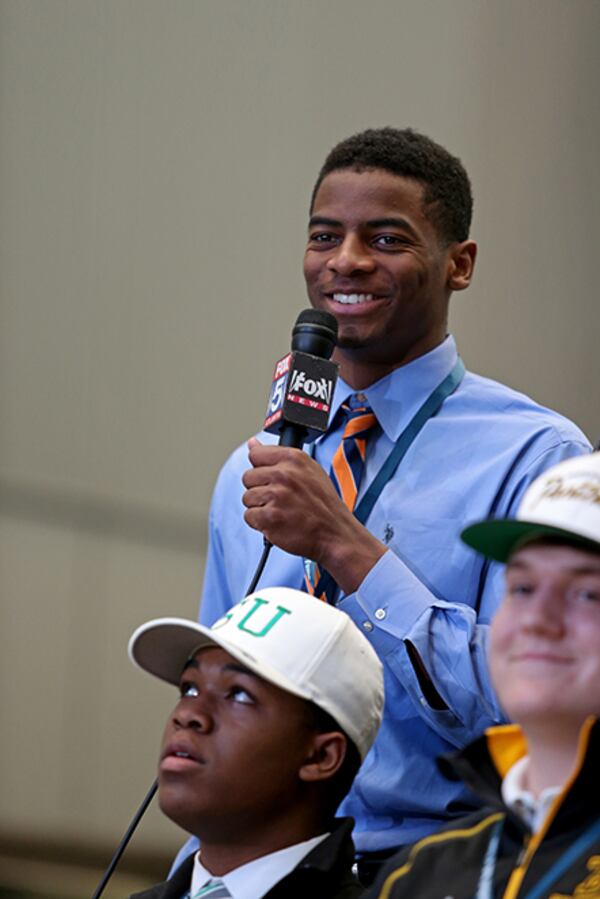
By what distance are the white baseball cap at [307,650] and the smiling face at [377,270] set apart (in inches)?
25.3

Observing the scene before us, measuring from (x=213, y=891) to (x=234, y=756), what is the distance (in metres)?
0.20

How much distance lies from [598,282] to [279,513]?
9.34 feet

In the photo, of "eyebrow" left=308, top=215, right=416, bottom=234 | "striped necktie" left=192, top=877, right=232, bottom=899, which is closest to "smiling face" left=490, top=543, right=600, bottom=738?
"striped necktie" left=192, top=877, right=232, bottom=899

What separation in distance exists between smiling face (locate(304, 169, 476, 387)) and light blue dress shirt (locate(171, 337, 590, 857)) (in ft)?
0.16

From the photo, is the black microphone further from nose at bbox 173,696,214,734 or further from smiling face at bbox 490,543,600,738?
smiling face at bbox 490,543,600,738

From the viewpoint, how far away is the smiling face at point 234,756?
2.37 meters

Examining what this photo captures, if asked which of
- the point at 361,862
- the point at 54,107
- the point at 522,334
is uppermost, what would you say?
the point at 54,107

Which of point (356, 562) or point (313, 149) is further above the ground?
point (313, 149)

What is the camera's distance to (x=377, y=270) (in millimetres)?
3014

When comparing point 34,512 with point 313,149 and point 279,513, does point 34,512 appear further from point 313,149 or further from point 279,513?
point 279,513

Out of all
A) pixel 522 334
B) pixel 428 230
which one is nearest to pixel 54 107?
pixel 522 334

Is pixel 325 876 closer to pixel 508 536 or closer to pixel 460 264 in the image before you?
pixel 508 536

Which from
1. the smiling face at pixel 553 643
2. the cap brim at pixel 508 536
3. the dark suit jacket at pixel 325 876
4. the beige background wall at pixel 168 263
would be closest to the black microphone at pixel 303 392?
the dark suit jacket at pixel 325 876

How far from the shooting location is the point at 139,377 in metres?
4.95
